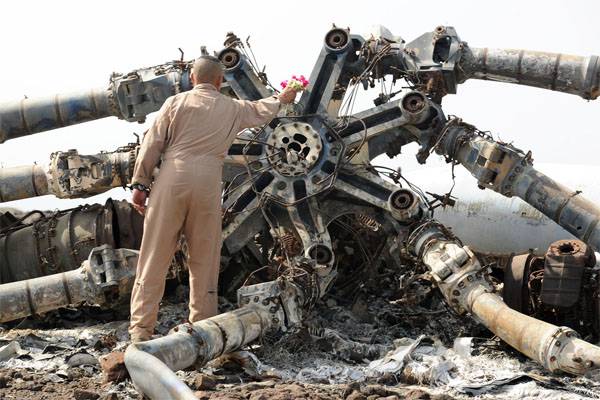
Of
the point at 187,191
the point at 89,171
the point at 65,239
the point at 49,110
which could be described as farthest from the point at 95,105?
the point at 187,191

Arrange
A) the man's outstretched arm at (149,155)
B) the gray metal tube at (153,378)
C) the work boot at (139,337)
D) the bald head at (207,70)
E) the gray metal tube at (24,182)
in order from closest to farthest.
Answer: the gray metal tube at (153,378) < the work boot at (139,337) < the man's outstretched arm at (149,155) < the bald head at (207,70) < the gray metal tube at (24,182)

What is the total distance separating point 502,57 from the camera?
1066cm

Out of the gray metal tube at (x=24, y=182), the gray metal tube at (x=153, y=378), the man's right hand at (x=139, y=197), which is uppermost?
the man's right hand at (x=139, y=197)

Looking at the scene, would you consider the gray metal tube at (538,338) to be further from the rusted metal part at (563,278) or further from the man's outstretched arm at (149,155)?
the man's outstretched arm at (149,155)

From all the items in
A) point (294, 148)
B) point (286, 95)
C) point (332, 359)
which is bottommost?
point (332, 359)

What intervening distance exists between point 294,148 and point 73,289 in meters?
2.45

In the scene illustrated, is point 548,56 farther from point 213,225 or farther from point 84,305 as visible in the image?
point 84,305

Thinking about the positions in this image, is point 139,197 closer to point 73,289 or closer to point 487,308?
point 73,289

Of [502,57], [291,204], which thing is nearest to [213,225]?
[291,204]

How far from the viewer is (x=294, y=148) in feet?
32.7

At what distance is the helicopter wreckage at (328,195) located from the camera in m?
9.07

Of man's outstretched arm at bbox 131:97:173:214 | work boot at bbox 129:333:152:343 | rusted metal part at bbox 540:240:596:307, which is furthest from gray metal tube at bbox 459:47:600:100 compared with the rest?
work boot at bbox 129:333:152:343

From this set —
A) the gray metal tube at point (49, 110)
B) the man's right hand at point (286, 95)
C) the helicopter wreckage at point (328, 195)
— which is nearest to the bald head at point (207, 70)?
the man's right hand at point (286, 95)

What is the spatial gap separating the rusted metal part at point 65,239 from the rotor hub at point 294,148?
1533 millimetres
